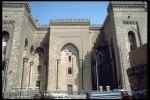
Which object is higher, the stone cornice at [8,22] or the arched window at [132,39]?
the stone cornice at [8,22]

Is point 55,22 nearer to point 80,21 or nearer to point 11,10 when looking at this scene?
point 80,21

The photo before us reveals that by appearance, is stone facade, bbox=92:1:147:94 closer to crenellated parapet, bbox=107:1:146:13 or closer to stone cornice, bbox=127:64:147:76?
crenellated parapet, bbox=107:1:146:13

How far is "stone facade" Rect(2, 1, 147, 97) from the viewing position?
2066 centimetres

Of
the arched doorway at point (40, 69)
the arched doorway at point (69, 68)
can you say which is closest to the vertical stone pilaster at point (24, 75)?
the arched doorway at point (40, 69)

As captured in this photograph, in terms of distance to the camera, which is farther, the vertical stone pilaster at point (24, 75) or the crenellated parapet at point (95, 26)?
the crenellated parapet at point (95, 26)

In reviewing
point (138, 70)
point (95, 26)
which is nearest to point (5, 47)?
point (95, 26)

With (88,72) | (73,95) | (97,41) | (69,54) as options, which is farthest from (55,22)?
(73,95)

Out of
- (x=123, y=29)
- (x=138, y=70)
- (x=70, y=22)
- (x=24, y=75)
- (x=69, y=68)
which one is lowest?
(x=24, y=75)

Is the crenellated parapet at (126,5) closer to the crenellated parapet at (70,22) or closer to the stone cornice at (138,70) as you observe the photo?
the crenellated parapet at (70,22)

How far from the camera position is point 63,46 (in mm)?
25641

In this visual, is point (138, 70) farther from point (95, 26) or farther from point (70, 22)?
point (95, 26)

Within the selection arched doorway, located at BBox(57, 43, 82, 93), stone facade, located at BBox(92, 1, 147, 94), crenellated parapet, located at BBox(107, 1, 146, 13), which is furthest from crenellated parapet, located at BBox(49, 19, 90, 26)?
crenellated parapet, located at BBox(107, 1, 146, 13)

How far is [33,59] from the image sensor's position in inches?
1045

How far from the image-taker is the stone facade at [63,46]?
2066 centimetres
